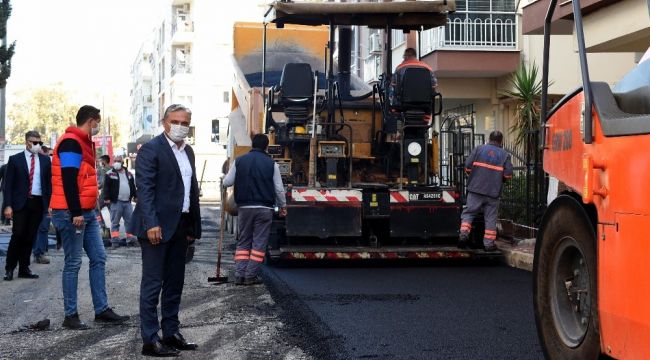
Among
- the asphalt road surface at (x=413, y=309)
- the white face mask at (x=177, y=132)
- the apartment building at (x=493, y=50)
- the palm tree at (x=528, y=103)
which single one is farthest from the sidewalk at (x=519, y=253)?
the apartment building at (x=493, y=50)

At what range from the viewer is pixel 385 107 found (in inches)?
490

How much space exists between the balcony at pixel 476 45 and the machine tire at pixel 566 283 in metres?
15.9

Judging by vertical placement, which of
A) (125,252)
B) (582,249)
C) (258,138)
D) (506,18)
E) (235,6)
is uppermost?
(235,6)

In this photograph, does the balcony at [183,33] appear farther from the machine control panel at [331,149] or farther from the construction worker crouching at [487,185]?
the construction worker crouching at [487,185]

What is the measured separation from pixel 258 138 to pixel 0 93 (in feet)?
44.0

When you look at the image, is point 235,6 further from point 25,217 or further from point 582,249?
point 582,249

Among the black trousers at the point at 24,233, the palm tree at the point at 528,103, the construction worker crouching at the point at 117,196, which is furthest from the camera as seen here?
the palm tree at the point at 528,103

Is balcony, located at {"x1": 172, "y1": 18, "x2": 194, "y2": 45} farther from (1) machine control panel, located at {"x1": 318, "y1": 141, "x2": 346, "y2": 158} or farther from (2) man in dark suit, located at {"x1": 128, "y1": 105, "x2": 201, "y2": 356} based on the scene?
(2) man in dark suit, located at {"x1": 128, "y1": 105, "x2": 201, "y2": 356}

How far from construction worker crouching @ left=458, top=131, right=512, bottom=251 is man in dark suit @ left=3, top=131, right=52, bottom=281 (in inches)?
213

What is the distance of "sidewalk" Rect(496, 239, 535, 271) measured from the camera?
1134 cm

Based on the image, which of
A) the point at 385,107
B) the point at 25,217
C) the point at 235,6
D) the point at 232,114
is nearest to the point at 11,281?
the point at 25,217

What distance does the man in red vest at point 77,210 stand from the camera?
281 inches

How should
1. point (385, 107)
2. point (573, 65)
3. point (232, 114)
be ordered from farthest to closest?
point (573, 65) → point (232, 114) → point (385, 107)

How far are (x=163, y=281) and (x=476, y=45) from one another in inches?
602
